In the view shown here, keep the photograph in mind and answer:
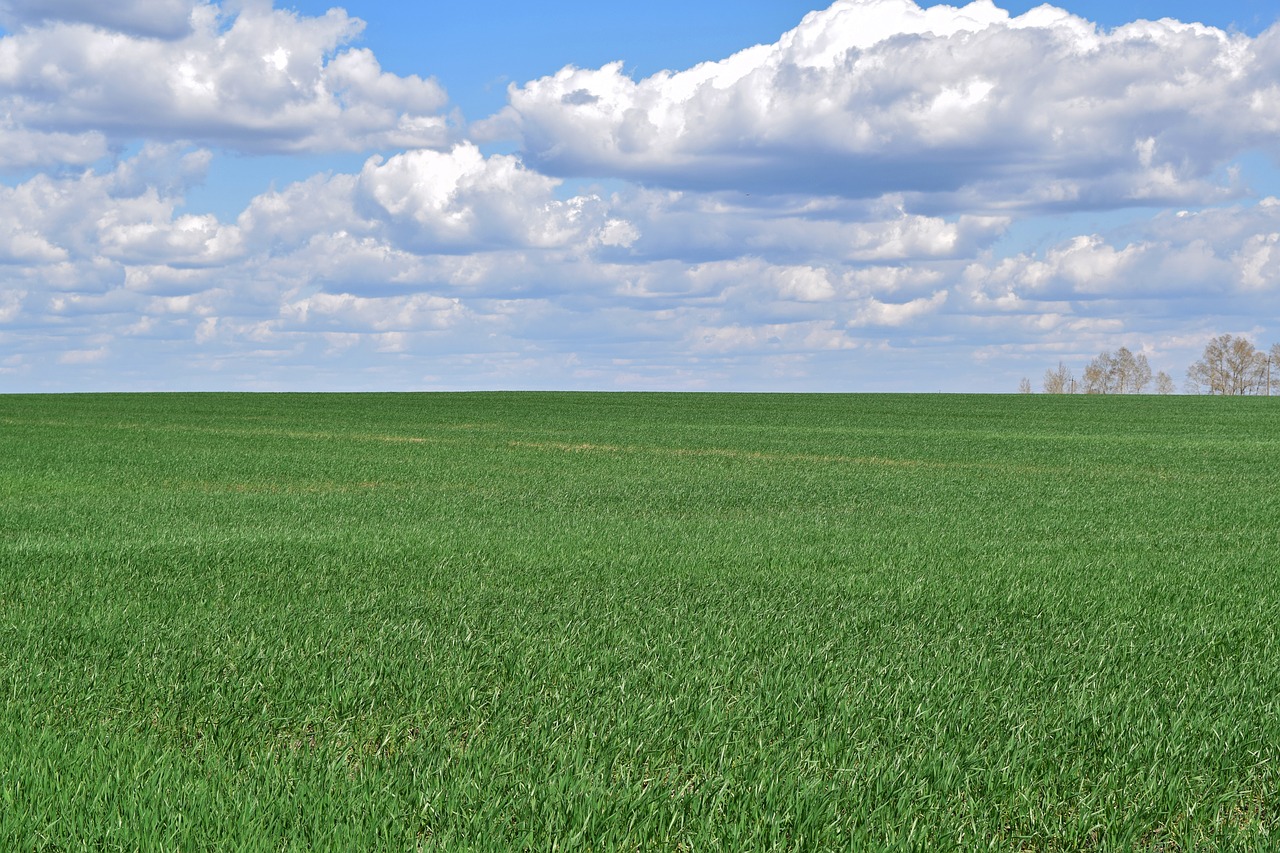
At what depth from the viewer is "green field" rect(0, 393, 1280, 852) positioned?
4.69 metres

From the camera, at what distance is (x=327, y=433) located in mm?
38562

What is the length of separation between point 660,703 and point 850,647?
221 cm

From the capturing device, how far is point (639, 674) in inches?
266

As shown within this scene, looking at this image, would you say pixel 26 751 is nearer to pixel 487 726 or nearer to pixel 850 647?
pixel 487 726

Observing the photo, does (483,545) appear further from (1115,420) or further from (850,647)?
(1115,420)

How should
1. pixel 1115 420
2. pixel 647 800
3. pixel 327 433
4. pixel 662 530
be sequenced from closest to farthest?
pixel 647 800 → pixel 662 530 → pixel 327 433 → pixel 1115 420

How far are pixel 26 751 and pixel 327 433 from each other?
112 feet

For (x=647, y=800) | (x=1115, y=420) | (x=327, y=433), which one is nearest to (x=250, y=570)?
(x=647, y=800)

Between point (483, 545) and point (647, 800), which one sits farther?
point (483, 545)

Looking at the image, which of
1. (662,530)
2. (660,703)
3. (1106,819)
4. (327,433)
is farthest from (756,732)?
(327,433)

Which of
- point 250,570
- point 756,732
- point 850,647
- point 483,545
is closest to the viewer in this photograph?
point 756,732

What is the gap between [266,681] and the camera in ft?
21.7

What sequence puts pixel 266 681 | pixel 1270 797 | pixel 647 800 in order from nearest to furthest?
1. pixel 647 800
2. pixel 1270 797
3. pixel 266 681

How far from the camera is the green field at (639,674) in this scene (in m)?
4.69
